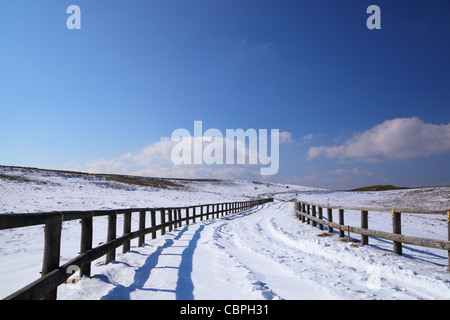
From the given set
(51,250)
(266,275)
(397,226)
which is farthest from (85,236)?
(397,226)

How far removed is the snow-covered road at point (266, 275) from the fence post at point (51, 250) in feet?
2.47

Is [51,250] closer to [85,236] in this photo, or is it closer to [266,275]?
[85,236]

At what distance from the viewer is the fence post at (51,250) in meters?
3.27

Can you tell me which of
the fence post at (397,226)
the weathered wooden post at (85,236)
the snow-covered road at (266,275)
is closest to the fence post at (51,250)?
the snow-covered road at (266,275)

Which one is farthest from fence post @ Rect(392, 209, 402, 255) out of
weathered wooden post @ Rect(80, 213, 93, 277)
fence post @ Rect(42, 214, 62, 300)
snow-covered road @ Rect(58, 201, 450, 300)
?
fence post @ Rect(42, 214, 62, 300)

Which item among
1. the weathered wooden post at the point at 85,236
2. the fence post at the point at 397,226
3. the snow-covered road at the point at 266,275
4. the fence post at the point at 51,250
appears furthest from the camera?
the fence post at the point at 397,226

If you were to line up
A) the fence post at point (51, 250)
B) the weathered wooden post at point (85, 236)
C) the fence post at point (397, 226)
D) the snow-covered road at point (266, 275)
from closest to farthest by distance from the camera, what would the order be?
the fence post at point (51, 250), the snow-covered road at point (266, 275), the weathered wooden post at point (85, 236), the fence post at point (397, 226)

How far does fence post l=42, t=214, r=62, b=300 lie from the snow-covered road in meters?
0.75

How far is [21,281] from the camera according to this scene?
532 cm

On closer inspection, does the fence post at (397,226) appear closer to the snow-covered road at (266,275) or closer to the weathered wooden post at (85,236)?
the snow-covered road at (266,275)

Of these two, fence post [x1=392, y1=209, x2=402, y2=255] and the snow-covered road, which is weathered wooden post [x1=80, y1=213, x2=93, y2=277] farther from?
fence post [x1=392, y1=209, x2=402, y2=255]

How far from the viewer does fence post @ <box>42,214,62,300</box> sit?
3273 mm
